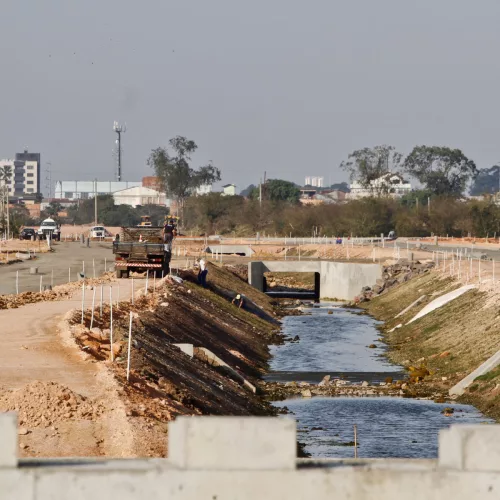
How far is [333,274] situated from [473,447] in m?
78.5

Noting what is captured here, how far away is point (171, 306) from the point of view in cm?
4616

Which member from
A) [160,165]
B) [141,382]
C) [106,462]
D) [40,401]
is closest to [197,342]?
[141,382]

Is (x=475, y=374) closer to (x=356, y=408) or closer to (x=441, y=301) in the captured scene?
(x=356, y=408)

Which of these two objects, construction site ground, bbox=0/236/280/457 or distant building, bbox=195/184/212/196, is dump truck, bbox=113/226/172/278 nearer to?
construction site ground, bbox=0/236/280/457

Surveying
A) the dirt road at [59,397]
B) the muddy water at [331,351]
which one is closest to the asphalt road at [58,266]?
the muddy water at [331,351]

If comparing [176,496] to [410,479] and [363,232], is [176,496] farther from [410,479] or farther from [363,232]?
[363,232]

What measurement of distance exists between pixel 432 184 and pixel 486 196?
3666cm

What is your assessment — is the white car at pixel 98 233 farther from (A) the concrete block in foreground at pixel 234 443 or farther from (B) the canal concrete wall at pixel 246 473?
(A) the concrete block in foreground at pixel 234 443

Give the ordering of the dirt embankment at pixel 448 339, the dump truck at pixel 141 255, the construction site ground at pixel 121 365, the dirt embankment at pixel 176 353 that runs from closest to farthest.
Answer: the construction site ground at pixel 121 365 < the dirt embankment at pixel 176 353 < the dirt embankment at pixel 448 339 < the dump truck at pixel 141 255

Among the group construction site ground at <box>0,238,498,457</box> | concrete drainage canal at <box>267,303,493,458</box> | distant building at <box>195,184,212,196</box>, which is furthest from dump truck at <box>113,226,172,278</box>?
Answer: distant building at <box>195,184,212,196</box>

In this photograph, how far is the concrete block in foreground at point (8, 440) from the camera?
949 centimetres

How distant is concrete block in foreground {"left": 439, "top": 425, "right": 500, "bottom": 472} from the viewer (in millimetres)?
9672

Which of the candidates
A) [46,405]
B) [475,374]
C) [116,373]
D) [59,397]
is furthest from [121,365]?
[475,374]

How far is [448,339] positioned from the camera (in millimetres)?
47688
